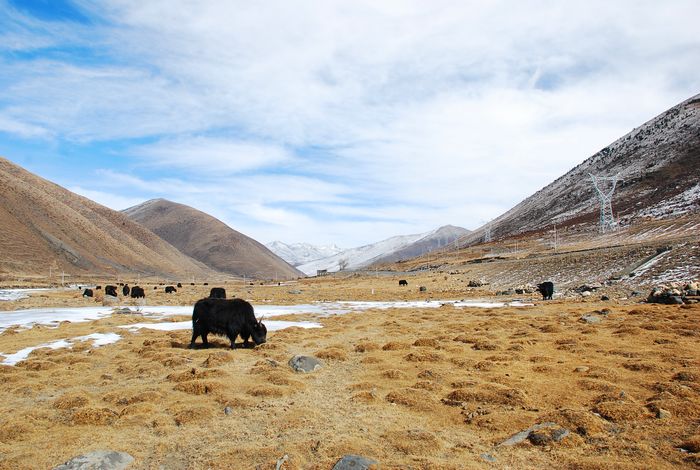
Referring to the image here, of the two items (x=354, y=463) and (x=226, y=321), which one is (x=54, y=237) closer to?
(x=226, y=321)

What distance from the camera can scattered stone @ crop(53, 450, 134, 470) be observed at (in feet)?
23.6

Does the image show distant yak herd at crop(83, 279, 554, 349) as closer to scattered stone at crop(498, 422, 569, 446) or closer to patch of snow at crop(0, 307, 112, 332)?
scattered stone at crop(498, 422, 569, 446)

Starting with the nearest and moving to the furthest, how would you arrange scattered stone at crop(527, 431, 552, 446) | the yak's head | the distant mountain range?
scattered stone at crop(527, 431, 552, 446)
the yak's head
the distant mountain range

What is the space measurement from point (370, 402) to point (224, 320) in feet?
30.0

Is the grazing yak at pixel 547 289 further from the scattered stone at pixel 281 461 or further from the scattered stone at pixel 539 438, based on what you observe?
the scattered stone at pixel 281 461

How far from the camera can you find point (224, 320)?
17969mm

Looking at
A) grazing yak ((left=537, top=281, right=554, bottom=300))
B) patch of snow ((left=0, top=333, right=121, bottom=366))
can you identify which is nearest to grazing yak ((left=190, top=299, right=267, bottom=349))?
patch of snow ((left=0, top=333, right=121, bottom=366))

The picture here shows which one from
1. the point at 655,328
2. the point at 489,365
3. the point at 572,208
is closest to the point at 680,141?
the point at 572,208

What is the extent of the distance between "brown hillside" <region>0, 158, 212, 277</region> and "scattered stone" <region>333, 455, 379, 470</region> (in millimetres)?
119324

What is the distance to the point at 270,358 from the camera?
15828mm

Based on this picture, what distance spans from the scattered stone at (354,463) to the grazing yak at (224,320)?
11.5 metres

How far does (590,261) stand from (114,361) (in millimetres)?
46988

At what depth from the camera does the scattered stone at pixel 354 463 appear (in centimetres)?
717

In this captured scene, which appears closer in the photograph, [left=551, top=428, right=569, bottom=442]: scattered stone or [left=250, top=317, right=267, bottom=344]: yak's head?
[left=551, top=428, right=569, bottom=442]: scattered stone
